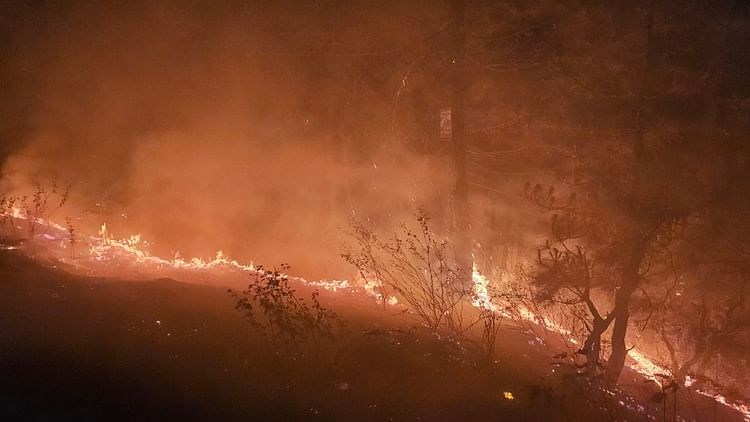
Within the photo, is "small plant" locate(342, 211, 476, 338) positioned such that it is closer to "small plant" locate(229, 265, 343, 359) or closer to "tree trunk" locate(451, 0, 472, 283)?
"tree trunk" locate(451, 0, 472, 283)

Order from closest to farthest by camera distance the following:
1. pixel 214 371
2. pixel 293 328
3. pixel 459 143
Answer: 1. pixel 214 371
2. pixel 293 328
3. pixel 459 143

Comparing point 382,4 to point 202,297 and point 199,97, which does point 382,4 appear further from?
point 202,297

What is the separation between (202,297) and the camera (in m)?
8.18

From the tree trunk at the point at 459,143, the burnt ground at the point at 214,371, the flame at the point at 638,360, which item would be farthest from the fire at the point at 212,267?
the burnt ground at the point at 214,371

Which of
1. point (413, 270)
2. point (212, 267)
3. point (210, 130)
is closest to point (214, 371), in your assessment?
point (212, 267)

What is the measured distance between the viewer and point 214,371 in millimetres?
5746

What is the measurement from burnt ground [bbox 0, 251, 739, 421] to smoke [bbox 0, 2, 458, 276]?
841 cm

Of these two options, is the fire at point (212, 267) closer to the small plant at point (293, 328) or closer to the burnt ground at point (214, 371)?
the burnt ground at point (214, 371)

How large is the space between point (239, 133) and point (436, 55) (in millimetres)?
7663

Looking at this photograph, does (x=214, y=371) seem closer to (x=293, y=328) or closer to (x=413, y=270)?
(x=293, y=328)

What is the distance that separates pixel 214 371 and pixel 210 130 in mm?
13750

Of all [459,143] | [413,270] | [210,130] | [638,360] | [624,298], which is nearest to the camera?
[624,298]

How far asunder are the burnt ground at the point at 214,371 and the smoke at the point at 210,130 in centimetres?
841

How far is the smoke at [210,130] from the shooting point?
16.4 metres
